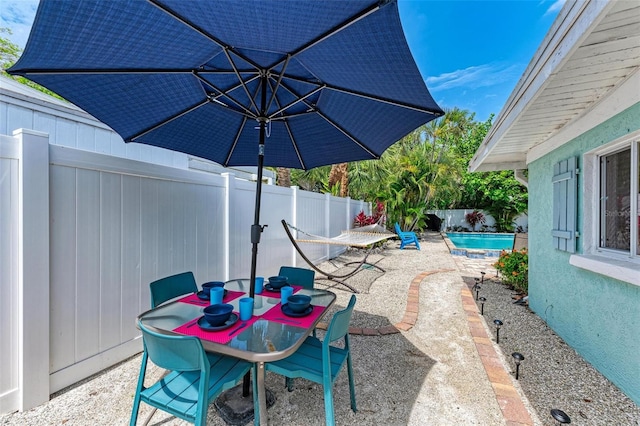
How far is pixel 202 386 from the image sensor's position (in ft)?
4.55

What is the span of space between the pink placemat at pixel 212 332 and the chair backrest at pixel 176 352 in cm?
18

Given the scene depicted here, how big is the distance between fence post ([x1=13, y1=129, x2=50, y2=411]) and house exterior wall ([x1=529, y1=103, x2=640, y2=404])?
4.54 metres

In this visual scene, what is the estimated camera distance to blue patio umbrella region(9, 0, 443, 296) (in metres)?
1.39

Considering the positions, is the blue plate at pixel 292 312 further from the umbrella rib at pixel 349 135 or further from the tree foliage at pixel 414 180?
the tree foliage at pixel 414 180

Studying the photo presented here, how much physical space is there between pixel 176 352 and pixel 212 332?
0.98ft


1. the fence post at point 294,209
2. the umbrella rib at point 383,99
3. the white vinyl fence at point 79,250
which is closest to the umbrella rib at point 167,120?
the white vinyl fence at point 79,250

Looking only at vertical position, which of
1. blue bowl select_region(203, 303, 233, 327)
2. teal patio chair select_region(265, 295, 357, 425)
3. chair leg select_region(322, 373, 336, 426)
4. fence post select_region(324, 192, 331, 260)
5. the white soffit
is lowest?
chair leg select_region(322, 373, 336, 426)

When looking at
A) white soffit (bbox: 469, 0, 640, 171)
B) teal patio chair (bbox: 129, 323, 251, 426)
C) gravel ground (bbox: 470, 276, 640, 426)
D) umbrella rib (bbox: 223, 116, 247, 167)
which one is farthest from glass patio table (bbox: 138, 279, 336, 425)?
white soffit (bbox: 469, 0, 640, 171)

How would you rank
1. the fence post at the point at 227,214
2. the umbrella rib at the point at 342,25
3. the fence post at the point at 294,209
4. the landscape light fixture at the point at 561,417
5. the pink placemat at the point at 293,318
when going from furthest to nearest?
1. the fence post at the point at 294,209
2. the fence post at the point at 227,214
3. the pink placemat at the point at 293,318
4. the landscape light fixture at the point at 561,417
5. the umbrella rib at the point at 342,25

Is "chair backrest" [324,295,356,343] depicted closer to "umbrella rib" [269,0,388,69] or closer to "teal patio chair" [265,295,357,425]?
"teal patio chair" [265,295,357,425]

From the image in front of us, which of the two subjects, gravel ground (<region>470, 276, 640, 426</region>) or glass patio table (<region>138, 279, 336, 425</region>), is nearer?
glass patio table (<region>138, 279, 336, 425</region>)

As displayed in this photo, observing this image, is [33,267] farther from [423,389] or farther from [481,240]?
[481,240]

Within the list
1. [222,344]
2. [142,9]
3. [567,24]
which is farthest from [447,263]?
[142,9]

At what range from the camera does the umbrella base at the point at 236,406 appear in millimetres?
1919
